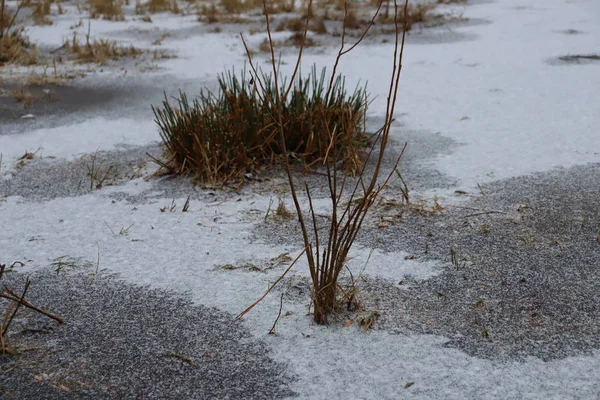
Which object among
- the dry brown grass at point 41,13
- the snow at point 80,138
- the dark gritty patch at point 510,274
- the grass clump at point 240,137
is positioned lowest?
the dark gritty patch at point 510,274

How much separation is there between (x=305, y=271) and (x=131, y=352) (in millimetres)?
670

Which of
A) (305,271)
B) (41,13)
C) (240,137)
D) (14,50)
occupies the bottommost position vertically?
(305,271)

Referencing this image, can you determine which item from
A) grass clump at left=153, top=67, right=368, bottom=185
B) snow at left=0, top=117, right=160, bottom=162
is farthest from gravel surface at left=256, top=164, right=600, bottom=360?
snow at left=0, top=117, right=160, bottom=162

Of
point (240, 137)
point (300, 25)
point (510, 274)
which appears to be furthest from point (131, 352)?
point (300, 25)

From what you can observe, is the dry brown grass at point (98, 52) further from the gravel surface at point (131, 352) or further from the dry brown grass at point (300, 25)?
the gravel surface at point (131, 352)

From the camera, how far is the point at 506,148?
3527 mm

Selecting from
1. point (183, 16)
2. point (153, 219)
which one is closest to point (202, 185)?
point (153, 219)

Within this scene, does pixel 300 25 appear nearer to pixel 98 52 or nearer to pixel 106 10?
pixel 98 52

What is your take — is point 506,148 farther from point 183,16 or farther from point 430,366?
point 183,16

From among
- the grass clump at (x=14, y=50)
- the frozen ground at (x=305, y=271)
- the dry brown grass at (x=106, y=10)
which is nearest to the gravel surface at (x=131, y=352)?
the frozen ground at (x=305, y=271)

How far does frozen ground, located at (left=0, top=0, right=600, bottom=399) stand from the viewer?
1.67m

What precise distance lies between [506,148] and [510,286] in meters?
1.56

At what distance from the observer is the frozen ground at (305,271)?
5.48 ft

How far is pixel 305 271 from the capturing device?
7.41 ft
